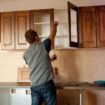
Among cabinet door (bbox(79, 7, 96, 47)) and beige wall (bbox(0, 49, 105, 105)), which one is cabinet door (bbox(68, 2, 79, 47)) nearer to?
cabinet door (bbox(79, 7, 96, 47))

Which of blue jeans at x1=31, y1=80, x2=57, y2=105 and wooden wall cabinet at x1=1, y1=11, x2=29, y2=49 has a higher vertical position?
wooden wall cabinet at x1=1, y1=11, x2=29, y2=49

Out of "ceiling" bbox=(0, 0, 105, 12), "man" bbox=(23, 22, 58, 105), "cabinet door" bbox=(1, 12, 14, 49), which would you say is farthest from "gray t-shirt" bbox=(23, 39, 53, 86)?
"ceiling" bbox=(0, 0, 105, 12)

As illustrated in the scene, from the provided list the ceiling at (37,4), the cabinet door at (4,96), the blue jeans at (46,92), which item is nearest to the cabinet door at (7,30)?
the ceiling at (37,4)

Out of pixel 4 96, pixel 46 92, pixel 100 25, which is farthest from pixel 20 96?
pixel 100 25

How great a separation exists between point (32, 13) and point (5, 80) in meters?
1.29

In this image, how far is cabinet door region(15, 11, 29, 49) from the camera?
4.07 meters

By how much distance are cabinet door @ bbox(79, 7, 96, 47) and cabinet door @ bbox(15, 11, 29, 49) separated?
0.87 metres

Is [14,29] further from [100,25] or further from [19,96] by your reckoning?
[100,25]

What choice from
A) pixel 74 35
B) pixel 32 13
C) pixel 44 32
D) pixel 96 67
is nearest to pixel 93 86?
pixel 96 67

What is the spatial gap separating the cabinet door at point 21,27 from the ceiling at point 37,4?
0.27m

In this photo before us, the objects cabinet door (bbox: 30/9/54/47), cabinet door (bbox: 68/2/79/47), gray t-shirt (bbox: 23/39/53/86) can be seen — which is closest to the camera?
gray t-shirt (bbox: 23/39/53/86)

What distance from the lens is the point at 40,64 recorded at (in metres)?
3.24

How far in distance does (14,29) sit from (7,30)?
4.7 inches

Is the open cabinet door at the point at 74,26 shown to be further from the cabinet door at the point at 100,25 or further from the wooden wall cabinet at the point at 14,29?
the wooden wall cabinet at the point at 14,29
